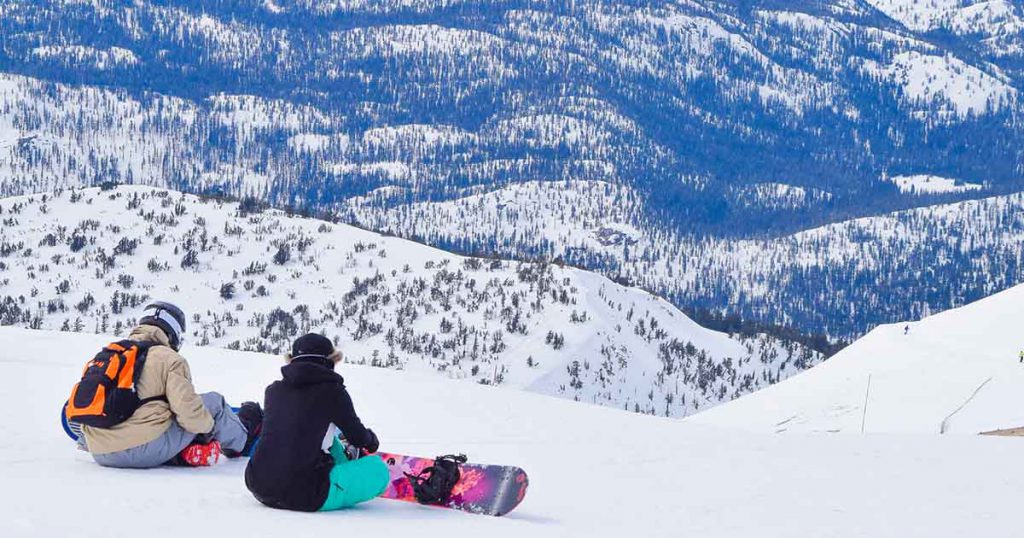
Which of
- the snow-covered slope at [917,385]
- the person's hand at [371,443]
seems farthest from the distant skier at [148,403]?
the snow-covered slope at [917,385]

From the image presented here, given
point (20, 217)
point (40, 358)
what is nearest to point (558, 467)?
point (40, 358)

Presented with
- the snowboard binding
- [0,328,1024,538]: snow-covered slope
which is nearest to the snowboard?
the snowboard binding

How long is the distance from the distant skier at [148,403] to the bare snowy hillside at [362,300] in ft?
209

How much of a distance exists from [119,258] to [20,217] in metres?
13.0

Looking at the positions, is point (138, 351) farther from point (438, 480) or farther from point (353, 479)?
point (438, 480)

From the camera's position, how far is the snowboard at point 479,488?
414 inches

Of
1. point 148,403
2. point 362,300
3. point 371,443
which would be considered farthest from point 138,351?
point 362,300

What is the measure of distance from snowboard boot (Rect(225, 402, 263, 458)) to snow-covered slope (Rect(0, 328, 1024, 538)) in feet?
2.46

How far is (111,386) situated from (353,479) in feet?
8.13

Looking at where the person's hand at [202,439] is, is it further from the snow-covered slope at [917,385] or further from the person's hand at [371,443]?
the snow-covered slope at [917,385]

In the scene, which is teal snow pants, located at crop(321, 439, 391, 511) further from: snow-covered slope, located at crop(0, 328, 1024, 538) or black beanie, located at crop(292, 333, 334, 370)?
black beanie, located at crop(292, 333, 334, 370)

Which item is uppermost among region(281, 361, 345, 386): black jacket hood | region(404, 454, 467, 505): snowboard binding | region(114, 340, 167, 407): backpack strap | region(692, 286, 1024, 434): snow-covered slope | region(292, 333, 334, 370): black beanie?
region(292, 333, 334, 370): black beanie

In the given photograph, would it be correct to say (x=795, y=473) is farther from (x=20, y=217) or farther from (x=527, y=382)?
(x=20, y=217)

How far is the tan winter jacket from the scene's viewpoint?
10617mm
